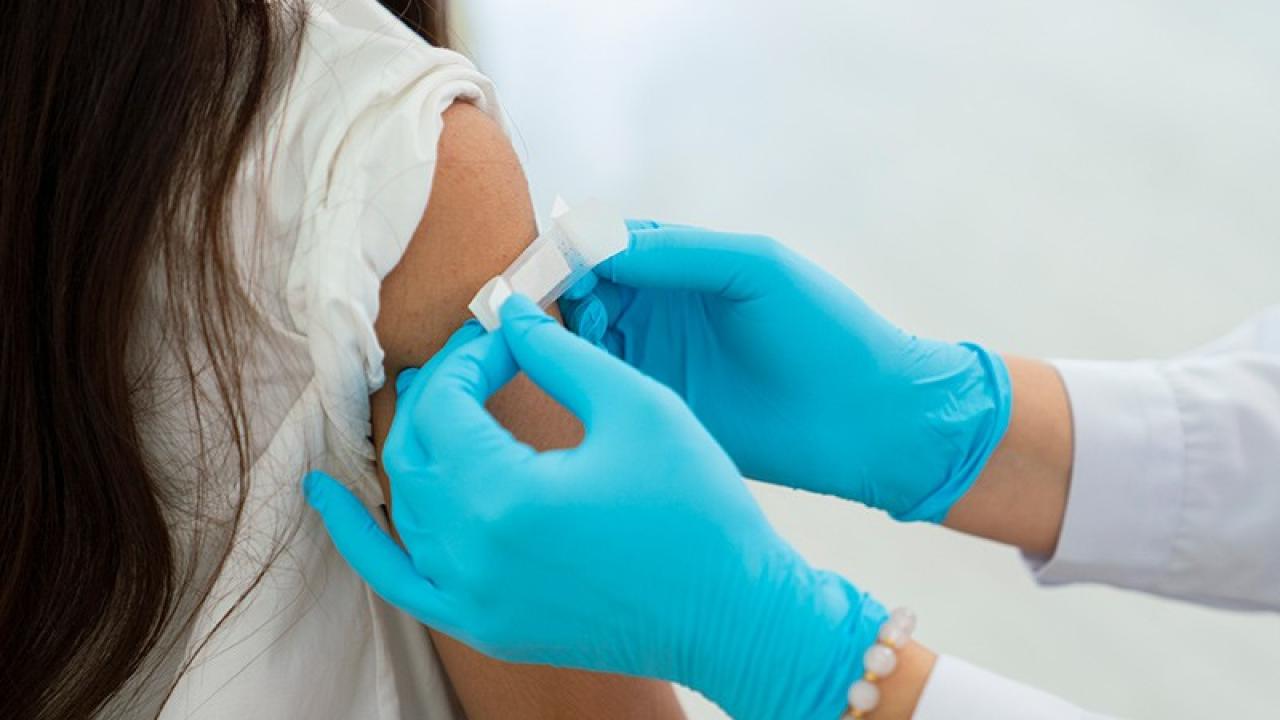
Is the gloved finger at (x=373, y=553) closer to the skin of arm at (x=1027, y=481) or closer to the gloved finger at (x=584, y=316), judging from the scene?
the gloved finger at (x=584, y=316)

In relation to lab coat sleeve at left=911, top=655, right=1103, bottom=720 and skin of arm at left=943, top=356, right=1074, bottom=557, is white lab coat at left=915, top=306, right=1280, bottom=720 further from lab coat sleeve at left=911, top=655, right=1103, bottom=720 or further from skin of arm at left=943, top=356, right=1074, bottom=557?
lab coat sleeve at left=911, top=655, right=1103, bottom=720

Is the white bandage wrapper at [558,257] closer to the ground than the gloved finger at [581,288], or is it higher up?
higher up

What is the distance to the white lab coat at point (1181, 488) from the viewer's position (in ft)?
3.26

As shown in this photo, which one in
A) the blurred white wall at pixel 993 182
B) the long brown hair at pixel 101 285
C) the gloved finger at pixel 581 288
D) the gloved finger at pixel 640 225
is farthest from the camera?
the blurred white wall at pixel 993 182

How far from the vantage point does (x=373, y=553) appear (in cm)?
80

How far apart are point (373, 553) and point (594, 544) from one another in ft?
0.49

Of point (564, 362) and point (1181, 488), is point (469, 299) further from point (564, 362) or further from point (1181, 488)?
point (1181, 488)

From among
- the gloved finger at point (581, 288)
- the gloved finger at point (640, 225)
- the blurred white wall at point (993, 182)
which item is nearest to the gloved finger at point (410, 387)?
the gloved finger at point (581, 288)

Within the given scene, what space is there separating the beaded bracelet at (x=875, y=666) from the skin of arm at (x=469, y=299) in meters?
0.19

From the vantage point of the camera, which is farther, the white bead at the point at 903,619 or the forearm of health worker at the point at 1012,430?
the forearm of health worker at the point at 1012,430

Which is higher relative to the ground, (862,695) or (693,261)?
(693,261)

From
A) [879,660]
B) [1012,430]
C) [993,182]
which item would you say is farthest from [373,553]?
[993,182]

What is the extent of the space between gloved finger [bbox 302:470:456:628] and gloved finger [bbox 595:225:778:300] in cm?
28

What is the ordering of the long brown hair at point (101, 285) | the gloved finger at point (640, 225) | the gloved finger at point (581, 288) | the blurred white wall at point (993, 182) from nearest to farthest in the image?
the long brown hair at point (101, 285)
the gloved finger at point (581, 288)
the gloved finger at point (640, 225)
the blurred white wall at point (993, 182)
